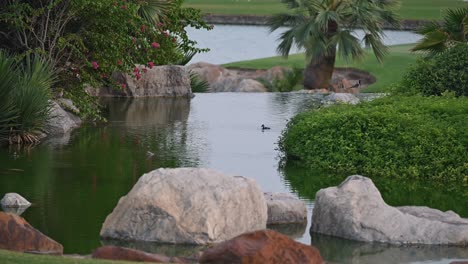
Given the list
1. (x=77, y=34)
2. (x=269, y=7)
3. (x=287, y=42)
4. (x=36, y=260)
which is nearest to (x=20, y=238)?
(x=36, y=260)

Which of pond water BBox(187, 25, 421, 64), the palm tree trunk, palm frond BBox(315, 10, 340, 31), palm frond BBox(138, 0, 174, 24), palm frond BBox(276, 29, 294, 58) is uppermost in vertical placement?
palm frond BBox(138, 0, 174, 24)

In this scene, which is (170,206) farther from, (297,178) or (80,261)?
(297,178)

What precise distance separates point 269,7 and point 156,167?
7423 centimetres

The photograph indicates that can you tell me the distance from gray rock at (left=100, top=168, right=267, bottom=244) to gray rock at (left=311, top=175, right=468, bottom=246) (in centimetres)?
94

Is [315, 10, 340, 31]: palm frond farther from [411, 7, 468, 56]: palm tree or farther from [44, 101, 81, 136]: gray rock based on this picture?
[44, 101, 81, 136]: gray rock

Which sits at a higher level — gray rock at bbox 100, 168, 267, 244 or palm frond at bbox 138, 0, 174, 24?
palm frond at bbox 138, 0, 174, 24

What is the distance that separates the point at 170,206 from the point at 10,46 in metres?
11.1

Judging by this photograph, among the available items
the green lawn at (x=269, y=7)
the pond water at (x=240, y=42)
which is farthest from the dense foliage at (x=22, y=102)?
the green lawn at (x=269, y=7)

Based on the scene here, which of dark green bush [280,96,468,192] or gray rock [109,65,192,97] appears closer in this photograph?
dark green bush [280,96,468,192]

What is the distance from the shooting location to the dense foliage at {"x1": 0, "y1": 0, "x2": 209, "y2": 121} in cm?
2055

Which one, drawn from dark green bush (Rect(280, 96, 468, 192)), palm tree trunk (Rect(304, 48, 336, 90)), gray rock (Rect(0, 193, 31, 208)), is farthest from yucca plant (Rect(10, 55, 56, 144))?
palm tree trunk (Rect(304, 48, 336, 90))

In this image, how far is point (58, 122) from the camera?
2019 cm

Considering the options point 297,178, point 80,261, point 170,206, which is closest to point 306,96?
point 297,178

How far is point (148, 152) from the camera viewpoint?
18.1 metres
